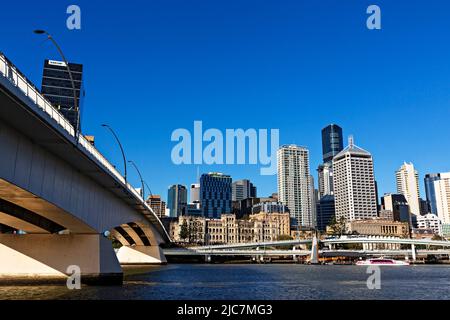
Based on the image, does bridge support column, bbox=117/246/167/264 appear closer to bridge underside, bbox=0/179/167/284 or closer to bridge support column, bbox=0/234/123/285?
bridge underside, bbox=0/179/167/284

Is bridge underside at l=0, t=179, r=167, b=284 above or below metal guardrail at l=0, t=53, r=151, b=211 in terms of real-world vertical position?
below

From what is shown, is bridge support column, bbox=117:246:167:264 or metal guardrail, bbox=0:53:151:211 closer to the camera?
metal guardrail, bbox=0:53:151:211

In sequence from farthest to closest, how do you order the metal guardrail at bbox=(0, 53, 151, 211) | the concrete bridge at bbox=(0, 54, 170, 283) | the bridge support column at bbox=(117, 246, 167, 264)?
the bridge support column at bbox=(117, 246, 167, 264), the concrete bridge at bbox=(0, 54, 170, 283), the metal guardrail at bbox=(0, 53, 151, 211)

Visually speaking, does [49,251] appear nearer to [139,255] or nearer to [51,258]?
[51,258]

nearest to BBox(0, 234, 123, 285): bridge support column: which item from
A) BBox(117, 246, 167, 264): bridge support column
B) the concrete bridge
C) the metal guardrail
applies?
the concrete bridge

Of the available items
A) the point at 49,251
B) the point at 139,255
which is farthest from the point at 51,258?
the point at 139,255

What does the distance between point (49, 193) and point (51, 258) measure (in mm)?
12938

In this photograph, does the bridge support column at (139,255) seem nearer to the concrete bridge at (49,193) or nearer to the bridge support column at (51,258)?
the concrete bridge at (49,193)

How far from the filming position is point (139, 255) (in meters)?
104

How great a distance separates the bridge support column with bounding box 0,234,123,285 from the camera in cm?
3944

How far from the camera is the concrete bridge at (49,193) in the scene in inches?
926

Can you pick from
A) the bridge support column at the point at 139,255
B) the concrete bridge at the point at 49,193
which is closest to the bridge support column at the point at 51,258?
the concrete bridge at the point at 49,193

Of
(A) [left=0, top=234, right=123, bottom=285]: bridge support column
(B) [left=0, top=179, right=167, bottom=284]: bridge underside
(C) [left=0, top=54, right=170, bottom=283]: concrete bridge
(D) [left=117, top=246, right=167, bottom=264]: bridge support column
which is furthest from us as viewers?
(D) [left=117, top=246, right=167, bottom=264]: bridge support column
